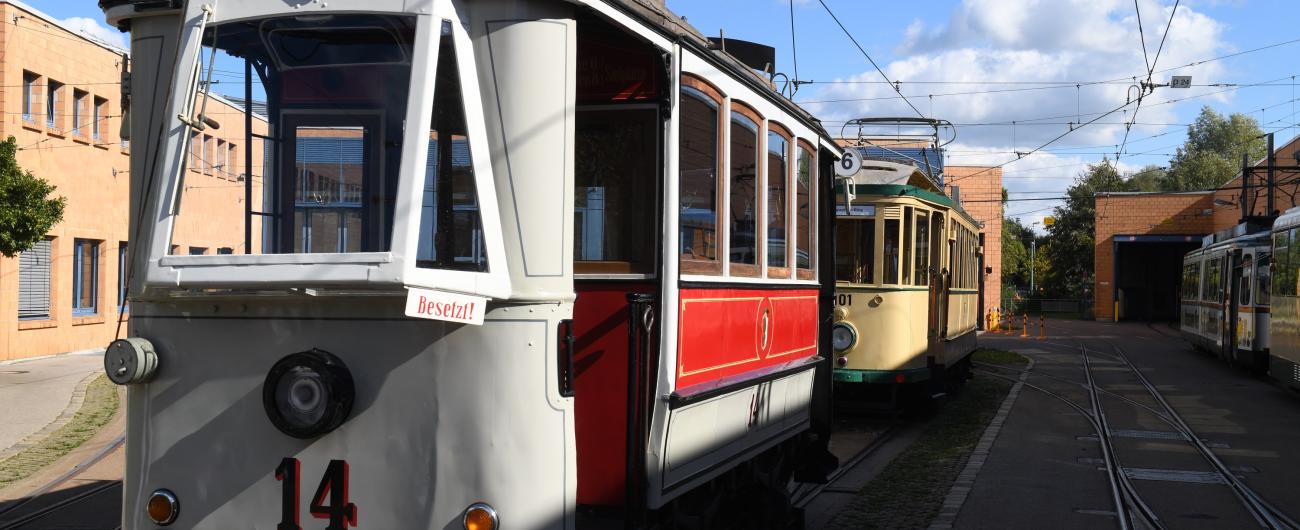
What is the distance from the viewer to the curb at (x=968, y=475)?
8931mm

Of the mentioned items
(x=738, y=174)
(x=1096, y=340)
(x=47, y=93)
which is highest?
(x=47, y=93)

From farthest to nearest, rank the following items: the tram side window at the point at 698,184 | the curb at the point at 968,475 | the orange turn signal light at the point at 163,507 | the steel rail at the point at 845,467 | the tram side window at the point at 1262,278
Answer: the tram side window at the point at 1262,278, the steel rail at the point at 845,467, the curb at the point at 968,475, the tram side window at the point at 698,184, the orange turn signal light at the point at 163,507

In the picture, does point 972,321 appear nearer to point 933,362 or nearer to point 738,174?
point 933,362

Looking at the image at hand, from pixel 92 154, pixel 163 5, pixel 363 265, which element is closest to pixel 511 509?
pixel 363 265

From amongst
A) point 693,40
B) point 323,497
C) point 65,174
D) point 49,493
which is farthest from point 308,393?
point 65,174

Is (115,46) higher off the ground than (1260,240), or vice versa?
(115,46)

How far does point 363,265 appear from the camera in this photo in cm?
395

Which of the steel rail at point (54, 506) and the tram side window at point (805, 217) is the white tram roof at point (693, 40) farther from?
the steel rail at point (54, 506)

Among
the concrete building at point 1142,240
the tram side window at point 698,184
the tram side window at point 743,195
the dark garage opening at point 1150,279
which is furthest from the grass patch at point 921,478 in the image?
the dark garage opening at point 1150,279

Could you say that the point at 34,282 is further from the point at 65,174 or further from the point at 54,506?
the point at 54,506

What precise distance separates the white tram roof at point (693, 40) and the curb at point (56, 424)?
8895 mm

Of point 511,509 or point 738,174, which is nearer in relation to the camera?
point 511,509

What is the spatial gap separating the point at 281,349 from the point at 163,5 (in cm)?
135

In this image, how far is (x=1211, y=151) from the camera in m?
86.9
